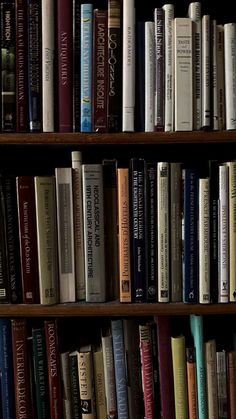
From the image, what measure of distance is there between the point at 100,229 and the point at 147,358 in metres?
0.27

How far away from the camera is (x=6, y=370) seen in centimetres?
103

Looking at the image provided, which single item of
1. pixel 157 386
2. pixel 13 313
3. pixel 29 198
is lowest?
pixel 157 386

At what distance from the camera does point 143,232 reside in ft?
3.32

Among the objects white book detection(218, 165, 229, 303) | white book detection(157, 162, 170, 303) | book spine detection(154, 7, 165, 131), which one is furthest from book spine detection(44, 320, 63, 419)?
book spine detection(154, 7, 165, 131)

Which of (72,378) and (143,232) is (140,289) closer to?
(143,232)

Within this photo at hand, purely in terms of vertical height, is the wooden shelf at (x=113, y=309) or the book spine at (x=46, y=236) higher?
the book spine at (x=46, y=236)

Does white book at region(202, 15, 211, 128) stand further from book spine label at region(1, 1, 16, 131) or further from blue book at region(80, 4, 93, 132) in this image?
book spine label at region(1, 1, 16, 131)

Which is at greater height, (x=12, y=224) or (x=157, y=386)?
(x=12, y=224)

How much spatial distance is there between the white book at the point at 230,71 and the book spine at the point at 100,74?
8.8 inches

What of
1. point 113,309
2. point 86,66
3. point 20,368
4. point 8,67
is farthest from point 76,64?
point 20,368

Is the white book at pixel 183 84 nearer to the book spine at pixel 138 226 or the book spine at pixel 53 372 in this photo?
the book spine at pixel 138 226

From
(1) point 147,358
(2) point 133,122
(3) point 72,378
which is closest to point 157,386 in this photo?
(1) point 147,358

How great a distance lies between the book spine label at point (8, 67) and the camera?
975 mm

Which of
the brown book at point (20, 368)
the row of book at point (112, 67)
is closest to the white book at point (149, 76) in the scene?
the row of book at point (112, 67)
